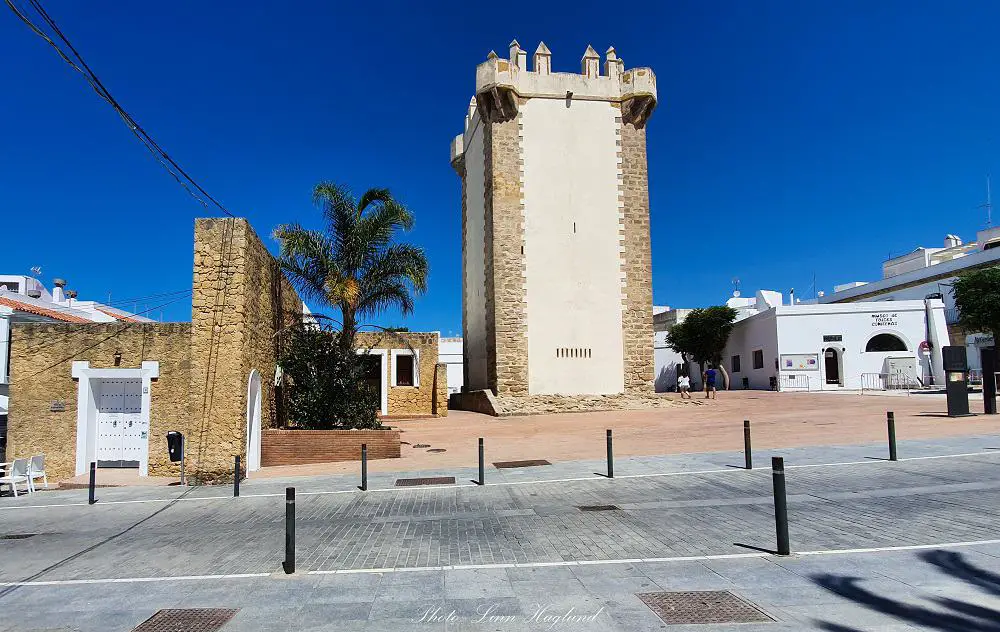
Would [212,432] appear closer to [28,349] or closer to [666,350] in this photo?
[28,349]

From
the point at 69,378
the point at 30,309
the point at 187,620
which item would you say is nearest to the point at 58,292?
the point at 30,309

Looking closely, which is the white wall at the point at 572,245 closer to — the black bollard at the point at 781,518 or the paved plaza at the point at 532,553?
the paved plaza at the point at 532,553

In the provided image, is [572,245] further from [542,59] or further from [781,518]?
[781,518]

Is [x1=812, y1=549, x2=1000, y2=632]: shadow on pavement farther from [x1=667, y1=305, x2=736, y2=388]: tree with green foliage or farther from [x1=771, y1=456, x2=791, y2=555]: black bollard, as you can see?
[x1=667, y1=305, x2=736, y2=388]: tree with green foliage

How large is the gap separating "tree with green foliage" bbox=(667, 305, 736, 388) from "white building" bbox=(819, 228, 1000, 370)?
14016mm

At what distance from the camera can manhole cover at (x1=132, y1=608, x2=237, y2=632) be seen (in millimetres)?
4969

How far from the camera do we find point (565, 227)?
100 feet

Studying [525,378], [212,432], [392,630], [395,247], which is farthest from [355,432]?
[525,378]

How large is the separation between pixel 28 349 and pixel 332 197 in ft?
26.2

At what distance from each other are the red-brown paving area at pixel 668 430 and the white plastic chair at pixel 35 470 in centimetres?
421

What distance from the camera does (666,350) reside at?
57719 millimetres

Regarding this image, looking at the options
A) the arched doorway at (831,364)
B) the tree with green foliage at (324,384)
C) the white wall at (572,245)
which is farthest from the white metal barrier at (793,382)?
the tree with green foliage at (324,384)

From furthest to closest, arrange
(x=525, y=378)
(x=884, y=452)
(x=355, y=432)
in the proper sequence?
(x=525, y=378), (x=355, y=432), (x=884, y=452)

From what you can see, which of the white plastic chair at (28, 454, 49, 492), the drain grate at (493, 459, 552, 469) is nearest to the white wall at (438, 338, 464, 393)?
the drain grate at (493, 459, 552, 469)
